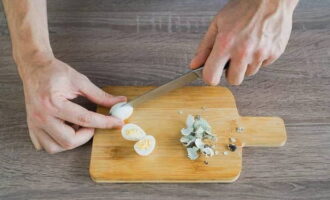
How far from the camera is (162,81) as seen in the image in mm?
1287

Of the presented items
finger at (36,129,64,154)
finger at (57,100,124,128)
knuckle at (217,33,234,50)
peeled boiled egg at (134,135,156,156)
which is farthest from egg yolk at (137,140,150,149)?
knuckle at (217,33,234,50)

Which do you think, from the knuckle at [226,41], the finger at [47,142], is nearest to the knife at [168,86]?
the knuckle at [226,41]

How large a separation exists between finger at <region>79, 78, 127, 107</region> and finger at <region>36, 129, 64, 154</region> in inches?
6.5

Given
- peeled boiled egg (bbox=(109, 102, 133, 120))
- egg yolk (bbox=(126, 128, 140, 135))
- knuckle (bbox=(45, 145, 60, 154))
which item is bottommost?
knuckle (bbox=(45, 145, 60, 154))

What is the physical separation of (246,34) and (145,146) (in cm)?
42

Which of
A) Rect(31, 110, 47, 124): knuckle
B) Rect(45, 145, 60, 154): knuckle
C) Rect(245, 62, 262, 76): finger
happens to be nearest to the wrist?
Rect(31, 110, 47, 124): knuckle

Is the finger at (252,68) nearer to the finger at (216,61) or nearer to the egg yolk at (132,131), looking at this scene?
the finger at (216,61)

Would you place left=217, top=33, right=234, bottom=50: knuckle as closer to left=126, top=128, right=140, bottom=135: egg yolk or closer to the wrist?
left=126, top=128, right=140, bottom=135: egg yolk

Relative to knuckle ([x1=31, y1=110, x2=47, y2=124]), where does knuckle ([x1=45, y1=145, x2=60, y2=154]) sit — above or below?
below

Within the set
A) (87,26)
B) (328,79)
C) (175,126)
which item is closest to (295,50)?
(328,79)

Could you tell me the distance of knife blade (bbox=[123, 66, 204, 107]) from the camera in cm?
113

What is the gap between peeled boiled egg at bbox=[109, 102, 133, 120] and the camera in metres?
1.13

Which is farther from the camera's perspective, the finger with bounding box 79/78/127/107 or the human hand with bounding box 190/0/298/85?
the finger with bounding box 79/78/127/107

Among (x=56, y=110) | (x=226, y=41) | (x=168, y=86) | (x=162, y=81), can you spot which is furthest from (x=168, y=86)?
(x=56, y=110)
